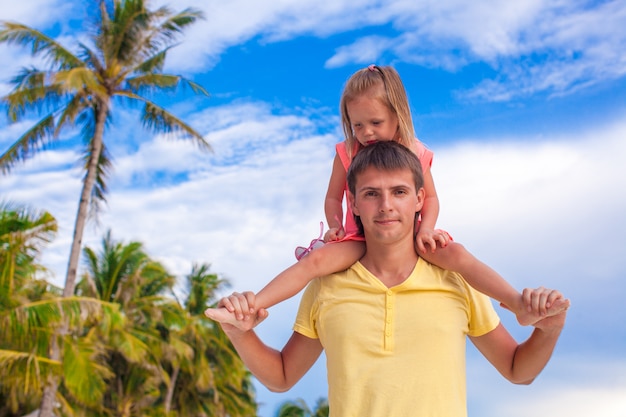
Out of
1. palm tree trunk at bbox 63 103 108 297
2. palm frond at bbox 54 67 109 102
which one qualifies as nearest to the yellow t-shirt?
palm frond at bbox 54 67 109 102

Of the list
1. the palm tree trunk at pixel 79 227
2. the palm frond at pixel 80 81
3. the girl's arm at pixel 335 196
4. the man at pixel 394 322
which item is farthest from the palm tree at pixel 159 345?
the man at pixel 394 322

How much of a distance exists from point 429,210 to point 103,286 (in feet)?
86.3

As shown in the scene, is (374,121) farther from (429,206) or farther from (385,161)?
(385,161)

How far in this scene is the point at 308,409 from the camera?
45281 mm

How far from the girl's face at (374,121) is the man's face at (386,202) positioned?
2.49 feet

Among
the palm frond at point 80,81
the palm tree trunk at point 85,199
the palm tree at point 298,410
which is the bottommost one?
the palm tree at point 298,410

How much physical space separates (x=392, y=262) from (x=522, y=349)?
27.3 inches

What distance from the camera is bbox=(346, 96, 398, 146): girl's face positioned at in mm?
3922

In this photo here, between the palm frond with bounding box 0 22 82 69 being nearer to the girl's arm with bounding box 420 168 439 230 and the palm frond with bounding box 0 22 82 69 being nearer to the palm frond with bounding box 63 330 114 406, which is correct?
the palm frond with bounding box 63 330 114 406

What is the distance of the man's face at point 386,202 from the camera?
3.15 metres

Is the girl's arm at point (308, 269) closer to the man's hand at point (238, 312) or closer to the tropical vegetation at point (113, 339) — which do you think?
the man's hand at point (238, 312)

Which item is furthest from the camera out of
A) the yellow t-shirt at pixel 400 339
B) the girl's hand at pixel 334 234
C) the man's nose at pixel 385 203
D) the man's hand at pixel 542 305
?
the girl's hand at pixel 334 234

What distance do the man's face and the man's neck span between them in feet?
0.27

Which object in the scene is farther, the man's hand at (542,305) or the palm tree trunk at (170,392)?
the palm tree trunk at (170,392)
